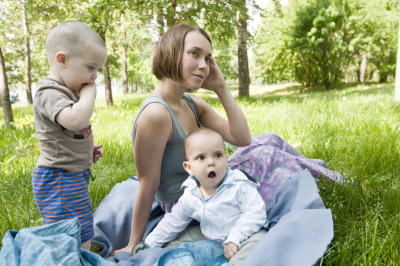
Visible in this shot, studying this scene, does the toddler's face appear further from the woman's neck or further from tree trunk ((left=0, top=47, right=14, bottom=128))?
tree trunk ((left=0, top=47, right=14, bottom=128))

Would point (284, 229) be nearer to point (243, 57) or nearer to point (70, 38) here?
point (70, 38)

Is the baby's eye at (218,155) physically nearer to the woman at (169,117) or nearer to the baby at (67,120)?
the woman at (169,117)

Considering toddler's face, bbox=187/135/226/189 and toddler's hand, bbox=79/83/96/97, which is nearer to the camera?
toddler's hand, bbox=79/83/96/97

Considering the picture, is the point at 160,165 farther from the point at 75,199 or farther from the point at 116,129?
the point at 116,129

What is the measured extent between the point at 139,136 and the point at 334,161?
7.39 feet

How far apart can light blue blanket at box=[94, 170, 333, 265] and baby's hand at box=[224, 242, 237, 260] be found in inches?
8.6

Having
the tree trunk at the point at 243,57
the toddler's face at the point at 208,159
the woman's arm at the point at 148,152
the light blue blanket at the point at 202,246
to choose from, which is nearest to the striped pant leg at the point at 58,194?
the light blue blanket at the point at 202,246

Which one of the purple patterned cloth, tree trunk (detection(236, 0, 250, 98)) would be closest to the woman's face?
the purple patterned cloth

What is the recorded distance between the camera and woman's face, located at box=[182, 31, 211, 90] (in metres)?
2.10

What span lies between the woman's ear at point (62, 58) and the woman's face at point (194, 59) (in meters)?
0.73

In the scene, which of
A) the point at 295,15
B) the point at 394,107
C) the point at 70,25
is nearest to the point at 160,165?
the point at 70,25

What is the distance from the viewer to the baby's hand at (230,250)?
1.83 meters

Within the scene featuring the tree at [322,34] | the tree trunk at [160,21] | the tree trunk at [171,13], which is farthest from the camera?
the tree at [322,34]

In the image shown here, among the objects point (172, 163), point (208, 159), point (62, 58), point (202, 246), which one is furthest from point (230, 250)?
point (62, 58)
